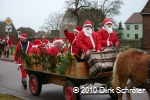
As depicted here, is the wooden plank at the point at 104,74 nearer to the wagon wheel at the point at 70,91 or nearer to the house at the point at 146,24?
the wagon wheel at the point at 70,91

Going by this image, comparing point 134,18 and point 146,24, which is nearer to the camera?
point 146,24

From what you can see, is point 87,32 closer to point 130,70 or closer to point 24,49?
point 130,70

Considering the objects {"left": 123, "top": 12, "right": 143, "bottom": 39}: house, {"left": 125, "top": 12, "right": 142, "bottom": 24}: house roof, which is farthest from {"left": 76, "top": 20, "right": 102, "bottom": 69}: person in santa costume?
{"left": 125, "top": 12, "right": 142, "bottom": 24}: house roof

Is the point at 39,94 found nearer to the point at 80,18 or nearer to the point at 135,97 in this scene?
the point at 135,97

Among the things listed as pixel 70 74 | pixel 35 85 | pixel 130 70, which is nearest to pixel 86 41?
pixel 70 74

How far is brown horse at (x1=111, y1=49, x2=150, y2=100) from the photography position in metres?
6.33

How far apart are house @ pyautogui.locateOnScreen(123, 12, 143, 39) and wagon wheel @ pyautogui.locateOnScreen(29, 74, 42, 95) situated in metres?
80.7

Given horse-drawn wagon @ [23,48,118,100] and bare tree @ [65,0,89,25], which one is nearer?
horse-drawn wagon @ [23,48,118,100]

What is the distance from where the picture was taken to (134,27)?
294 feet

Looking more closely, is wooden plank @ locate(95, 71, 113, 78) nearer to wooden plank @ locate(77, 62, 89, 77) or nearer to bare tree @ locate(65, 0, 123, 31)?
wooden plank @ locate(77, 62, 89, 77)

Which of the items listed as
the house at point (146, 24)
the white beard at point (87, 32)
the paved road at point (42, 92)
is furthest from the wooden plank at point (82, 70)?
the house at point (146, 24)

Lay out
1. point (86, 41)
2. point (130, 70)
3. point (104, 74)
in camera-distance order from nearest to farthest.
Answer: point (130, 70), point (104, 74), point (86, 41)

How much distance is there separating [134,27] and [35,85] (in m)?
83.4

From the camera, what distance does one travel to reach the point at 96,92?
7.43 m
